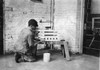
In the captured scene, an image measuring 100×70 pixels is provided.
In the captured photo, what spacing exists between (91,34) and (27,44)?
11.3 ft

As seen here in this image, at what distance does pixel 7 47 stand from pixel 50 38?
1688mm

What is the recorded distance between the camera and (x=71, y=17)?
15.3 feet

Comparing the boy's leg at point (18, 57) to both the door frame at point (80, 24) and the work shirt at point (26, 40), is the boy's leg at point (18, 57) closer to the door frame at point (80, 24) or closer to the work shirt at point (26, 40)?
the work shirt at point (26, 40)

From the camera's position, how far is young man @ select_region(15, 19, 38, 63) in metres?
3.64

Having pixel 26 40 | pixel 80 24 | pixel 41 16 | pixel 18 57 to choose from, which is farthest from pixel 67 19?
pixel 18 57

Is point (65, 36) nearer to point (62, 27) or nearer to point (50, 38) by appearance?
point (62, 27)

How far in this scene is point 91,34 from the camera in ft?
20.1

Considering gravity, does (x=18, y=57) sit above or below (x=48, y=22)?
below

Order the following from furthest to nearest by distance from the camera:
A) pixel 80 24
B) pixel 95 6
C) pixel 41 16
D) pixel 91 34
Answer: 1. pixel 95 6
2. pixel 91 34
3. pixel 41 16
4. pixel 80 24

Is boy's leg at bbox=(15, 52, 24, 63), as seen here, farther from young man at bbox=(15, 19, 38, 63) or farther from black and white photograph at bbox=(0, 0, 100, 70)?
black and white photograph at bbox=(0, 0, 100, 70)

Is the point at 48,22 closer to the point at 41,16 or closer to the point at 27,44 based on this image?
the point at 41,16

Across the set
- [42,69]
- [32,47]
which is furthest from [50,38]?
[42,69]

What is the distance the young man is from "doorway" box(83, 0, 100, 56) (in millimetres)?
2085

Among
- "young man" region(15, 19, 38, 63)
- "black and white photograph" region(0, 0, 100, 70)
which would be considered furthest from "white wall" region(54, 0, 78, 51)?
"young man" region(15, 19, 38, 63)
